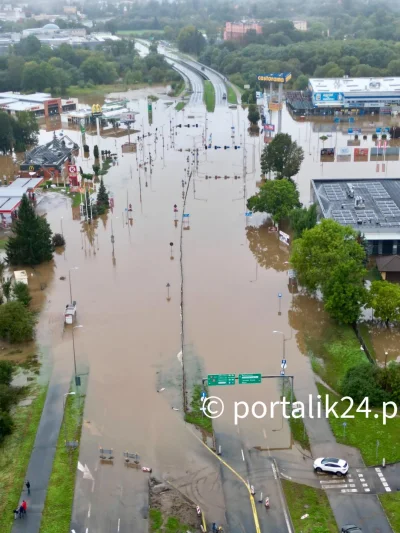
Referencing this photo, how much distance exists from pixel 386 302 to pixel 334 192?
60.5ft

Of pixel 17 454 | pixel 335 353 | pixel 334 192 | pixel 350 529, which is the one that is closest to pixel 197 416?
pixel 17 454

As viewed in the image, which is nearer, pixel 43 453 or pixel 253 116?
pixel 43 453

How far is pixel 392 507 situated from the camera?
23.0 metres

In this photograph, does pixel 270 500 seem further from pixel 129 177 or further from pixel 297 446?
pixel 129 177

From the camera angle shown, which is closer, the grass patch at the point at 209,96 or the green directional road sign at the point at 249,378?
the green directional road sign at the point at 249,378

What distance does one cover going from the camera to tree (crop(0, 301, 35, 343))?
34.1 metres

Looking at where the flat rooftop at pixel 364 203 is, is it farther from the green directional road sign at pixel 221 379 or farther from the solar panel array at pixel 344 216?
the green directional road sign at pixel 221 379

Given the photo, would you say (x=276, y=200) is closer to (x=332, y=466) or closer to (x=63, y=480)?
(x=332, y=466)

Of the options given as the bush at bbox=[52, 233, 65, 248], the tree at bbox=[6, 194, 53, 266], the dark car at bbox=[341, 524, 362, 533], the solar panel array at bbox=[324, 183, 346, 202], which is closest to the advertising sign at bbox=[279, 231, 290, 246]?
the solar panel array at bbox=[324, 183, 346, 202]

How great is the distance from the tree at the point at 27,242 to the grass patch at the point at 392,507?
2747 cm

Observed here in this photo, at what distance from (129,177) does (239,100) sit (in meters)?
43.6

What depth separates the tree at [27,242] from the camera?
4316cm

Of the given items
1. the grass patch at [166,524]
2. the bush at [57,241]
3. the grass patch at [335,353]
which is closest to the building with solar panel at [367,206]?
the grass patch at [335,353]

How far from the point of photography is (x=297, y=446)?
26.6 m
